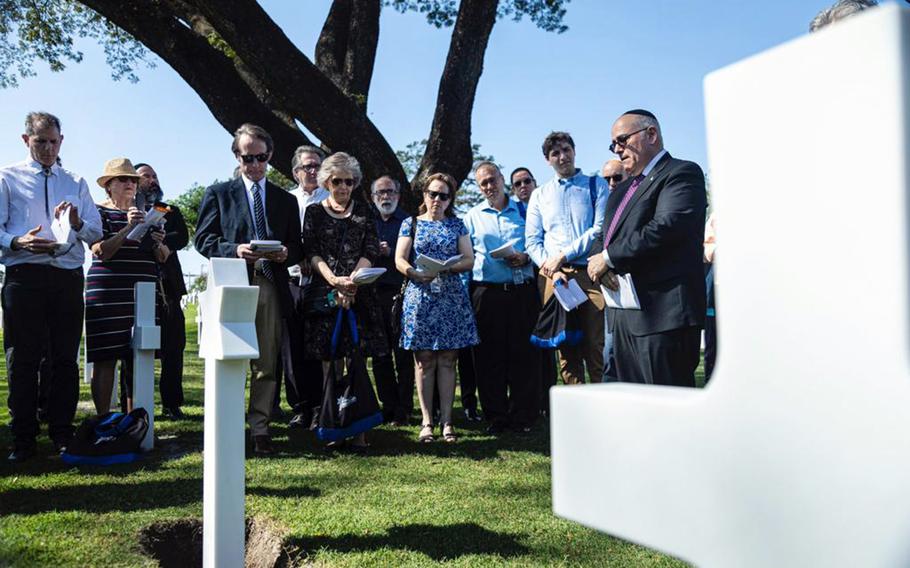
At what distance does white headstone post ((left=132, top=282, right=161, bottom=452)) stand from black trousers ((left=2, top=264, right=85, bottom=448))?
41cm

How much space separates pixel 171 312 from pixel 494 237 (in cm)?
308

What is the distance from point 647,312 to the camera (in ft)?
11.7

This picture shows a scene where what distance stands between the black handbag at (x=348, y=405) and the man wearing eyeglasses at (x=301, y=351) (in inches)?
27.5

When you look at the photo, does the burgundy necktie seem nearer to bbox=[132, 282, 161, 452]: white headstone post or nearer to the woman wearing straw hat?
bbox=[132, 282, 161, 452]: white headstone post

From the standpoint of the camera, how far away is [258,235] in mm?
5180

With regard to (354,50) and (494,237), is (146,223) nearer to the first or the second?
(494,237)

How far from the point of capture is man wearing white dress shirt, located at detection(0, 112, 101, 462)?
4879 mm

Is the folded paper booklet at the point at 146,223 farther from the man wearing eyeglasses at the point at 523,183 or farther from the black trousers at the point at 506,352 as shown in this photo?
the man wearing eyeglasses at the point at 523,183

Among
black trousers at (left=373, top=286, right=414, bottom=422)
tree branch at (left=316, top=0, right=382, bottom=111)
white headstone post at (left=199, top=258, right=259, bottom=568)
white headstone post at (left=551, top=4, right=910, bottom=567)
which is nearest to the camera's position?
white headstone post at (left=551, top=4, right=910, bottom=567)

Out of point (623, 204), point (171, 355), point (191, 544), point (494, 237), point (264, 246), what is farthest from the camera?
point (171, 355)

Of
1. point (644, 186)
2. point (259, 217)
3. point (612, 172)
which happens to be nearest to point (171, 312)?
point (259, 217)

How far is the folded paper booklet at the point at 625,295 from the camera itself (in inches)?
143

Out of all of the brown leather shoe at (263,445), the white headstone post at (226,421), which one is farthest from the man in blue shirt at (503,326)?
the white headstone post at (226,421)

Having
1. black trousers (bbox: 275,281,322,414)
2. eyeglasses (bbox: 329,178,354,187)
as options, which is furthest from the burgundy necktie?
black trousers (bbox: 275,281,322,414)
